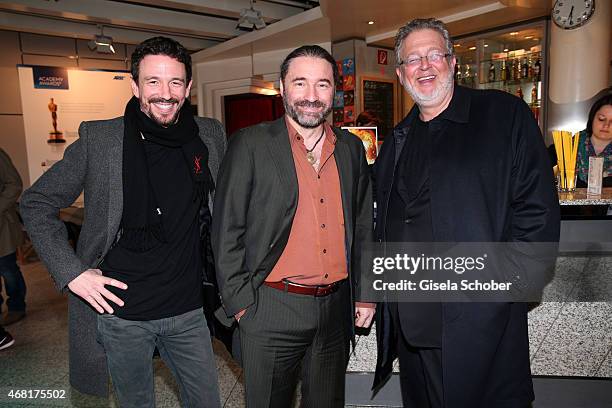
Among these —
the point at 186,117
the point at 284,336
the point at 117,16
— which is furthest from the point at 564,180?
the point at 117,16

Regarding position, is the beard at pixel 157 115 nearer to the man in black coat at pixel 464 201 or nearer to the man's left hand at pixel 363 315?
the man in black coat at pixel 464 201

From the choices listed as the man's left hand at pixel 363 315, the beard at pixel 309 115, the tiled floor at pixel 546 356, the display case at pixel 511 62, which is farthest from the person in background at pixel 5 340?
the display case at pixel 511 62

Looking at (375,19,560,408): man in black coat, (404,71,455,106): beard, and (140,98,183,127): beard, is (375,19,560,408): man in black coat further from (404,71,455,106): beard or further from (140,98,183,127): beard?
(140,98,183,127): beard

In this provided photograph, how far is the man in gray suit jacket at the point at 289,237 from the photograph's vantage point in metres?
1.63

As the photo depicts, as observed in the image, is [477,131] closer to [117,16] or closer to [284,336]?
[284,336]

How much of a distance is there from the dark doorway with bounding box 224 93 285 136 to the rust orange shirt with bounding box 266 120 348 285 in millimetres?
8578

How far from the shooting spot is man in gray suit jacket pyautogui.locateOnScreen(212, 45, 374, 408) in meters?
1.63

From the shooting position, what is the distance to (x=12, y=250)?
3918mm

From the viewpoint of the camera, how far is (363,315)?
190cm

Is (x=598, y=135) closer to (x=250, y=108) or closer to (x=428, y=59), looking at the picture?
(x=428, y=59)

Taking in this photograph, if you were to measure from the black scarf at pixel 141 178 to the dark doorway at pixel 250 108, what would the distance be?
8.58m

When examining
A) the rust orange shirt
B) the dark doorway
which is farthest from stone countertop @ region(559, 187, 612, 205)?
the dark doorway

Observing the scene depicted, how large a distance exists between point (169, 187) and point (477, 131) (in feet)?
3.70

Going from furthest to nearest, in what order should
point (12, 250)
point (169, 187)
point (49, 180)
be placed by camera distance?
point (12, 250) → point (169, 187) → point (49, 180)
